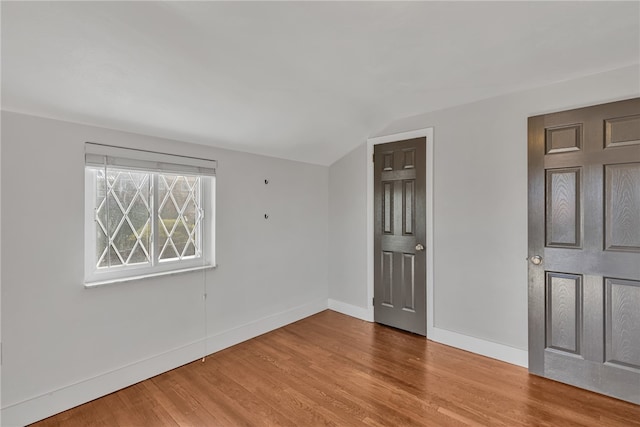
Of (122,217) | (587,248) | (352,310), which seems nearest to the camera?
(587,248)

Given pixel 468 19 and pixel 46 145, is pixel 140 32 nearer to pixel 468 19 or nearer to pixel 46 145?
pixel 46 145

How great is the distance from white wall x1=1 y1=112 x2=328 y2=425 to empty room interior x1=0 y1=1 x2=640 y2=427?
14mm

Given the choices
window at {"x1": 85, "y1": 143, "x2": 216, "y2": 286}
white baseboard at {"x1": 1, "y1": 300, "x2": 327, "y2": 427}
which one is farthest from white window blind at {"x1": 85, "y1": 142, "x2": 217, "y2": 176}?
white baseboard at {"x1": 1, "y1": 300, "x2": 327, "y2": 427}

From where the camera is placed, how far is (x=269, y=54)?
1.88 meters

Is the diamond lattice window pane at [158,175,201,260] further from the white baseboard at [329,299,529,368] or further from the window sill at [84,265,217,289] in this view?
the white baseboard at [329,299,529,368]

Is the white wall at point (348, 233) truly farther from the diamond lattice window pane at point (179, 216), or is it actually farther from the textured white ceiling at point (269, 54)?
the diamond lattice window pane at point (179, 216)

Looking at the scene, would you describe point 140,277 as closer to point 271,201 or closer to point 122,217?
point 122,217

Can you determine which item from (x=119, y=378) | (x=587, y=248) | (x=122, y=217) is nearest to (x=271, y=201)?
(x=122, y=217)

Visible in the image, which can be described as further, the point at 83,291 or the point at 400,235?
the point at 400,235

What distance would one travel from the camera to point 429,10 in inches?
61.7

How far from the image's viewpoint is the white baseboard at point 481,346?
8.44ft

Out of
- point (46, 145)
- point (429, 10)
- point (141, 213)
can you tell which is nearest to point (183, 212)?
point (141, 213)

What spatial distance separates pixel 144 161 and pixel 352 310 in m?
2.79

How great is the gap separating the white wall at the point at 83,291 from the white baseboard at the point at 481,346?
1.74 metres
